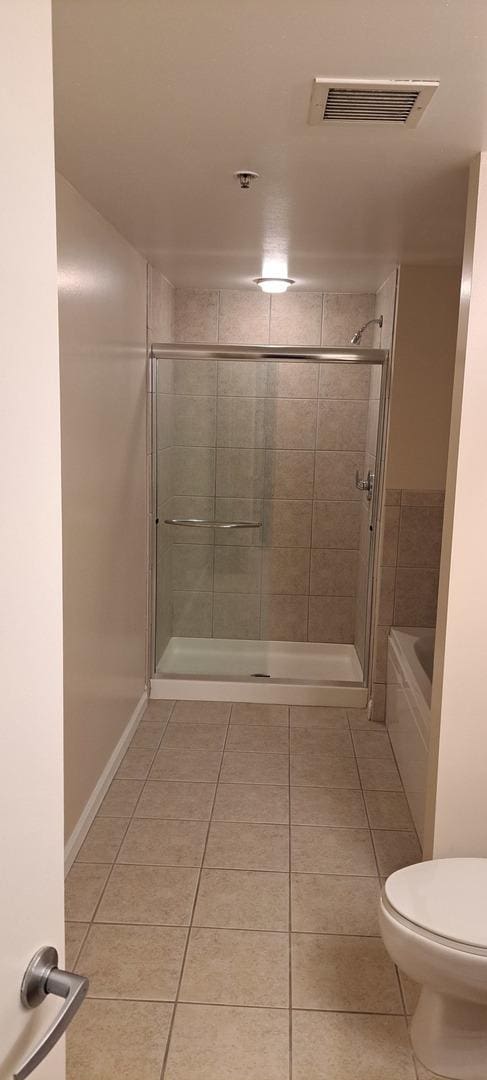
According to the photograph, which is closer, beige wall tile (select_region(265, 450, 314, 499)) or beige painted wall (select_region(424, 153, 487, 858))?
beige painted wall (select_region(424, 153, 487, 858))

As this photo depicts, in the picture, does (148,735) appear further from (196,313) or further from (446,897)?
(196,313)

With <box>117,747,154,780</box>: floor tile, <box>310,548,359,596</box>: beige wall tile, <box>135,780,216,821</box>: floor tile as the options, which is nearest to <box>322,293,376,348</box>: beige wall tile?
<box>310,548,359,596</box>: beige wall tile

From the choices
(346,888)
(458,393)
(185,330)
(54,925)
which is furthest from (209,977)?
(185,330)

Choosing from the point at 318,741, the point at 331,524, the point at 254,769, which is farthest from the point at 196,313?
the point at 254,769

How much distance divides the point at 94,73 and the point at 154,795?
103 inches

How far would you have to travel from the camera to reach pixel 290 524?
192 inches

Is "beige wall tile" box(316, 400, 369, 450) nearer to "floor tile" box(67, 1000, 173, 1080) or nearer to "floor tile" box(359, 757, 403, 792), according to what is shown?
"floor tile" box(359, 757, 403, 792)

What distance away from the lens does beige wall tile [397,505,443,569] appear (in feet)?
13.4

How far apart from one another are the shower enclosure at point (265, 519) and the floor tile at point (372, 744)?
1.23 feet

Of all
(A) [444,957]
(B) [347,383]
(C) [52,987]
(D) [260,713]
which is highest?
(B) [347,383]

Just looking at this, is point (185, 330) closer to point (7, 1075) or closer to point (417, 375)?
point (417, 375)

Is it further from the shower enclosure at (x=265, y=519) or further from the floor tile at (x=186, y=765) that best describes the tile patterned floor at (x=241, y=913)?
the shower enclosure at (x=265, y=519)

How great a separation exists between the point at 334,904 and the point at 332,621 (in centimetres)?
227

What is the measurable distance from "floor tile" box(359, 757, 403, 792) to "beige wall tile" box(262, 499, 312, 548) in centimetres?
134
